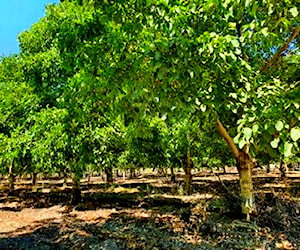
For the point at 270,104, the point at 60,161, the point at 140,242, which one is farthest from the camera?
the point at 60,161

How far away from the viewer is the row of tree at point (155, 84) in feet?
12.3

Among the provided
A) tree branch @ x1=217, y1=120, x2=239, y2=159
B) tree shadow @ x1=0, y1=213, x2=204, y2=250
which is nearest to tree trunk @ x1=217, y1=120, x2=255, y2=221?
tree branch @ x1=217, y1=120, x2=239, y2=159

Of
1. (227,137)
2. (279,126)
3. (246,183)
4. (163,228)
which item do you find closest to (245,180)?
(246,183)

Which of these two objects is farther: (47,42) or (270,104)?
(47,42)

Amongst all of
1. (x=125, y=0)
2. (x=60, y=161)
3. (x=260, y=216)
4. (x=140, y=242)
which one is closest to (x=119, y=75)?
(x=125, y=0)

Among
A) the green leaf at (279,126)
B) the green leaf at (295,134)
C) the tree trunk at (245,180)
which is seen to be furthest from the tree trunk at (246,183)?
the green leaf at (295,134)

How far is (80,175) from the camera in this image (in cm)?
1728

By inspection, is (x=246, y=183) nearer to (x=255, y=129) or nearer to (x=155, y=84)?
(x=155, y=84)

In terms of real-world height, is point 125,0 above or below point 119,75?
above

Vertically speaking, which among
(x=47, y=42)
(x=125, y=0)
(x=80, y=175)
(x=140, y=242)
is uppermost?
(x=47, y=42)

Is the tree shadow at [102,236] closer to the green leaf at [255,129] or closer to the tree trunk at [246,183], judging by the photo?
the tree trunk at [246,183]

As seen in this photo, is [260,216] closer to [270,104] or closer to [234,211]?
[234,211]

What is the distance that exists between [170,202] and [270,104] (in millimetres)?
16302

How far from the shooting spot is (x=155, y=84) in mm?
4406
